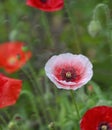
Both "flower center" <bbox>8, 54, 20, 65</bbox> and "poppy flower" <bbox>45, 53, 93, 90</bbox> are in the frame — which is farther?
"flower center" <bbox>8, 54, 20, 65</bbox>

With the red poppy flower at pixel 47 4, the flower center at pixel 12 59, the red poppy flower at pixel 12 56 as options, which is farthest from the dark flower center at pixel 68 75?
the flower center at pixel 12 59

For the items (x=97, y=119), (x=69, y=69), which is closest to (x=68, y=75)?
(x=69, y=69)

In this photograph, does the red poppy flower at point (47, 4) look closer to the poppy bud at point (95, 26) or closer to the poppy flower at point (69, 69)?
the poppy bud at point (95, 26)

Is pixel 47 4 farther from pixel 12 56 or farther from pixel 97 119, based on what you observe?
pixel 12 56

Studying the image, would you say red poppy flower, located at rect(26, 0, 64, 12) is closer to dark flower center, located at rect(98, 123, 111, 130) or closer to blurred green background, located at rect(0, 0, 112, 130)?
blurred green background, located at rect(0, 0, 112, 130)

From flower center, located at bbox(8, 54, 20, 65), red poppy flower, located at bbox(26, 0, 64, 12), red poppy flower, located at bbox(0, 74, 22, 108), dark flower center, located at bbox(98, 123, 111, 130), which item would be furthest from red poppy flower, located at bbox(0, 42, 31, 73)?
dark flower center, located at bbox(98, 123, 111, 130)

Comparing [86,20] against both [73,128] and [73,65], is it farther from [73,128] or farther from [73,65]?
[73,65]

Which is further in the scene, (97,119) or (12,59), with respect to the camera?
(12,59)
